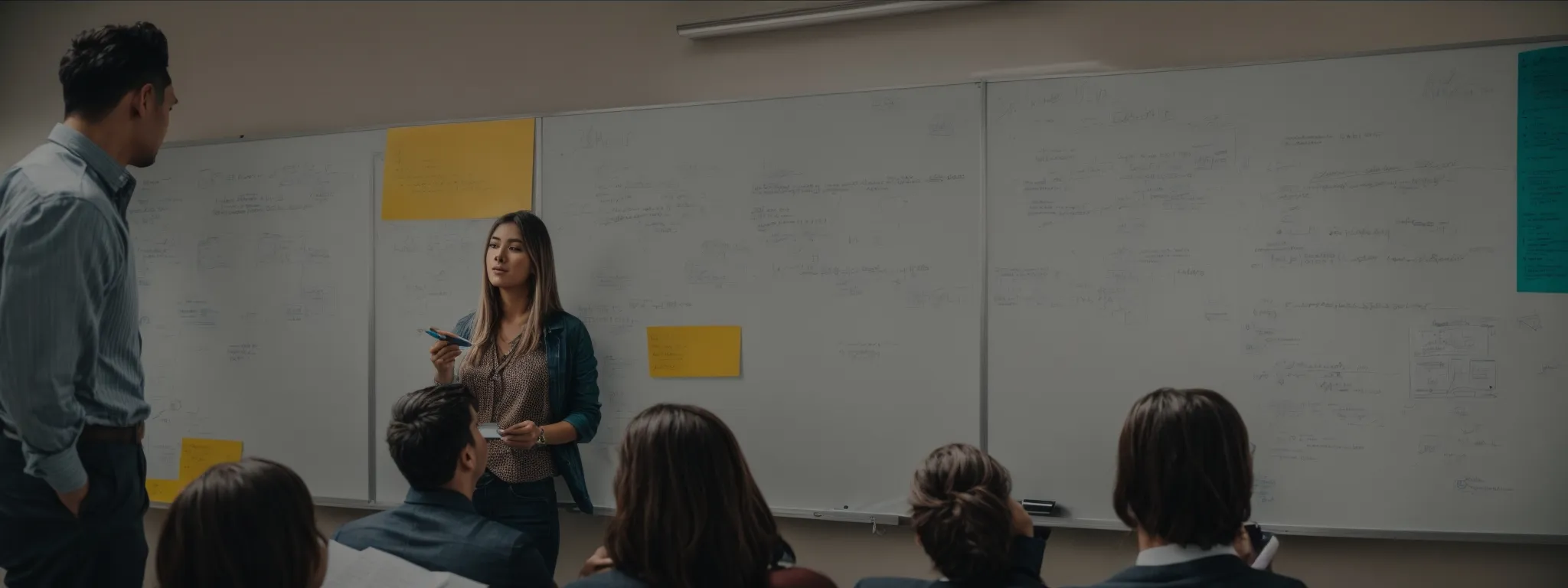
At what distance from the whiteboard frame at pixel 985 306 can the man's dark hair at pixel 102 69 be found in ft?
5.49

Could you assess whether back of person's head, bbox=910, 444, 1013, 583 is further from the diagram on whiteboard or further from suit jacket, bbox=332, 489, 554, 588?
the diagram on whiteboard

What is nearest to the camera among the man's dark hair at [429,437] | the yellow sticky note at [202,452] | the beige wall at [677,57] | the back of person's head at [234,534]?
the back of person's head at [234,534]

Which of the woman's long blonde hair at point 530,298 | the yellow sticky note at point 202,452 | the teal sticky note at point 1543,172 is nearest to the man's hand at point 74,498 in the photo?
the woman's long blonde hair at point 530,298

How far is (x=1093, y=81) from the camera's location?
113 inches

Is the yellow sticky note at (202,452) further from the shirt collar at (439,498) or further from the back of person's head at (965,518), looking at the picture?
the back of person's head at (965,518)

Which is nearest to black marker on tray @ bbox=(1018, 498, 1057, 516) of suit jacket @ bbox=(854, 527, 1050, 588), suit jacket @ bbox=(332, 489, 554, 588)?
suit jacket @ bbox=(854, 527, 1050, 588)

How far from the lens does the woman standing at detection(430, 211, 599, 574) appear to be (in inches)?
119

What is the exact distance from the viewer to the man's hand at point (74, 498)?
158 cm

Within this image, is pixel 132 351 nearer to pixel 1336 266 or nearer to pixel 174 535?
pixel 174 535

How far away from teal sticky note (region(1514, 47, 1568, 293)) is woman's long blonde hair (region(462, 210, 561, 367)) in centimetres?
263

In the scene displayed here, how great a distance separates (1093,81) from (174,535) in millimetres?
2442

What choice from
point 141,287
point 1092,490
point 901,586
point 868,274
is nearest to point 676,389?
point 868,274

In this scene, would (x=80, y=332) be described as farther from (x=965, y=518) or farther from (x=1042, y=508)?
(x=1042, y=508)

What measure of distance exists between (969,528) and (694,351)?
5.79 ft
